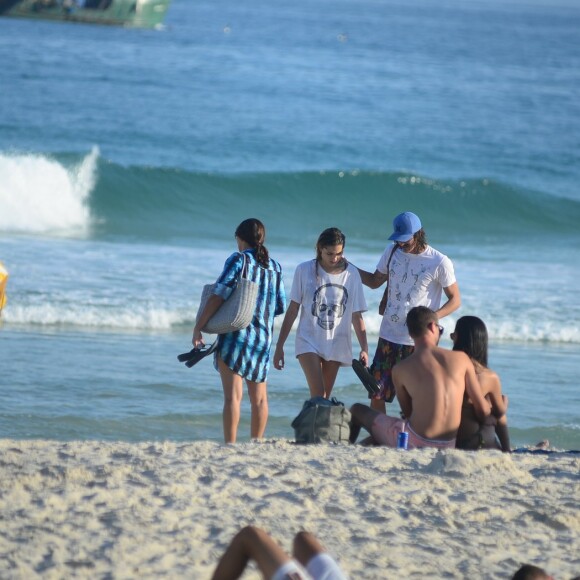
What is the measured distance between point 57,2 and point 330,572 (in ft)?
217

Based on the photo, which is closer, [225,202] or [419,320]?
[419,320]

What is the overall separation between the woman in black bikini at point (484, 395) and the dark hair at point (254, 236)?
1.15 meters

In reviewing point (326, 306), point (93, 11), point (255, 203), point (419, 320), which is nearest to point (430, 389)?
point (419, 320)

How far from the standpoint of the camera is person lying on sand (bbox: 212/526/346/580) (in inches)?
143

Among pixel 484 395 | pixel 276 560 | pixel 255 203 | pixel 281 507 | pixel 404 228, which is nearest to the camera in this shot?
pixel 276 560

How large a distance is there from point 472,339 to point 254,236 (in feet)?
4.39

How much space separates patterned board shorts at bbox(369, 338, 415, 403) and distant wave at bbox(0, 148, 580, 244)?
11.4m

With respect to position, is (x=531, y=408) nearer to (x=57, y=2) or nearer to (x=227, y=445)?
(x=227, y=445)

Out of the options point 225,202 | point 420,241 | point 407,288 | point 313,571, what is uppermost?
point 225,202

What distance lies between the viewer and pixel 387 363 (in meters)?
6.44

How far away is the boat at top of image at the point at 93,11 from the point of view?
215ft

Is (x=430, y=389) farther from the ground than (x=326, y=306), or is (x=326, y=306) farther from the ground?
(x=326, y=306)

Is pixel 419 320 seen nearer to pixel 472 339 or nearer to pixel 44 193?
pixel 472 339

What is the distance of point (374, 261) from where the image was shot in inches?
605
